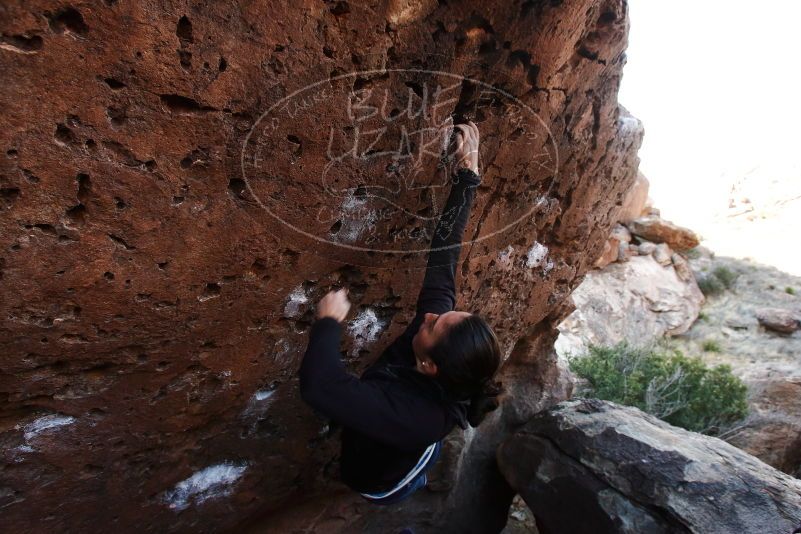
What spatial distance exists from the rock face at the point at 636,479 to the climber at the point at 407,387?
3.48 ft

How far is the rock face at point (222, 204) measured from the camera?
3.74 ft

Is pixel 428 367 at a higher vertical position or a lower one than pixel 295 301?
lower

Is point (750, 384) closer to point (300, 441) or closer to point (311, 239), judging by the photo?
point (300, 441)

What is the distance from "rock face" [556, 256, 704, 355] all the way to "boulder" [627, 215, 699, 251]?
0.81 metres

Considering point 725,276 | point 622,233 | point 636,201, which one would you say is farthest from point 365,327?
point 725,276

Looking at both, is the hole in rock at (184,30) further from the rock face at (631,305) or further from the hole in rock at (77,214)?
the rock face at (631,305)

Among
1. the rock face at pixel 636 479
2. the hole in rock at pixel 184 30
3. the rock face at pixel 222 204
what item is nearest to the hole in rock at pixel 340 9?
the rock face at pixel 222 204

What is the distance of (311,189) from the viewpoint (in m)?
1.55

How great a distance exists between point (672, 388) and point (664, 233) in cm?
616

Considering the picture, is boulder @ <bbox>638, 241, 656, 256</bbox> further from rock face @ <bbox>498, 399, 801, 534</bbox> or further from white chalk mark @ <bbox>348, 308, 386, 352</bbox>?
white chalk mark @ <bbox>348, 308, 386, 352</bbox>

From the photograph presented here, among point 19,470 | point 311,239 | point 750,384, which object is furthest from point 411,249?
point 750,384

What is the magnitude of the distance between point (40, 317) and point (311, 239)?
779mm

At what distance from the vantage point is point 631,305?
9477 millimetres

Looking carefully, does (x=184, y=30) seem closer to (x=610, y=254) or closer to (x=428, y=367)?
(x=428, y=367)
